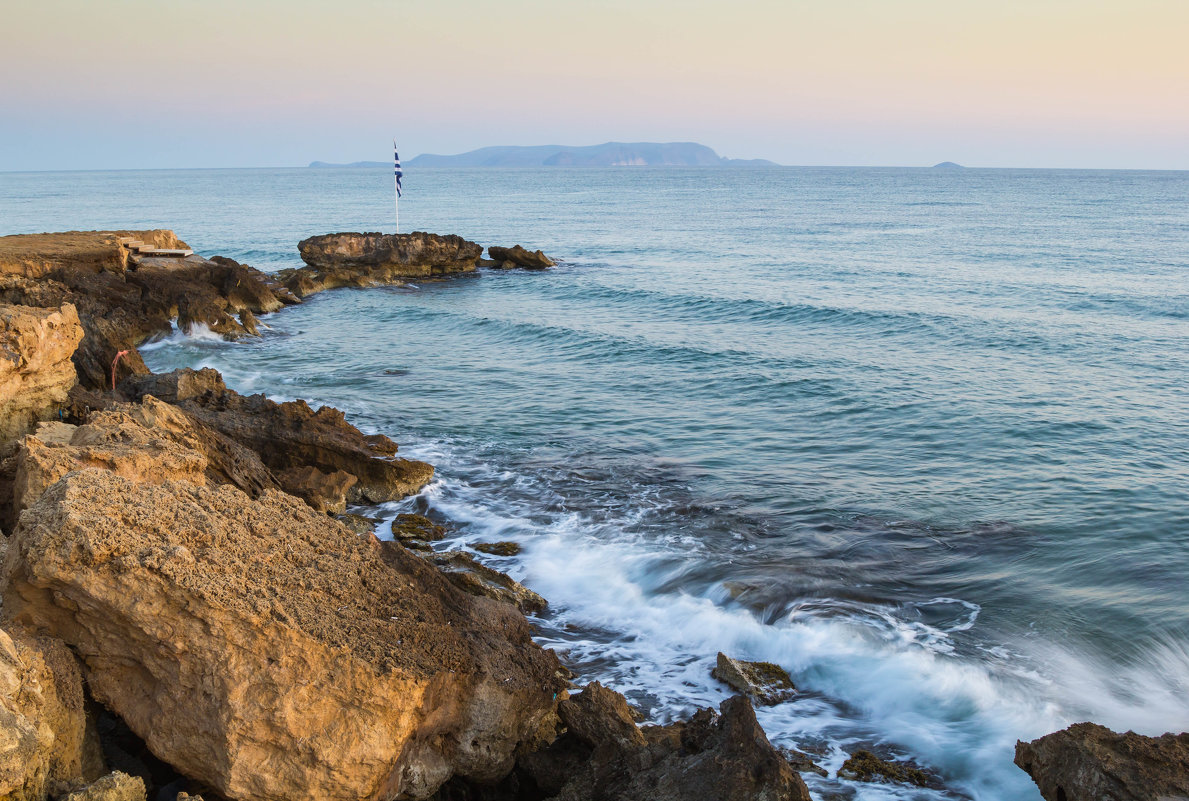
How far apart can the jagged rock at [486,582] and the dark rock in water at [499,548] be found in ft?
3.17

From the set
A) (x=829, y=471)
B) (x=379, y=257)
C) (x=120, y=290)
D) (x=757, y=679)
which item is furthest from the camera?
(x=379, y=257)

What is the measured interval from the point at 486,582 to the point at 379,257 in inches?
1252

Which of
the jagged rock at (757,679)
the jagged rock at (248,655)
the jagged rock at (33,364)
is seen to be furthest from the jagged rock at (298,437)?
the jagged rock at (248,655)

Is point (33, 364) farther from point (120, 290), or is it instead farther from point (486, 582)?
point (120, 290)

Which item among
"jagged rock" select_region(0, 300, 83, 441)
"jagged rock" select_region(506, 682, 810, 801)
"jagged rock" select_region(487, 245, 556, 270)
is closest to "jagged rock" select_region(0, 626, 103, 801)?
"jagged rock" select_region(506, 682, 810, 801)

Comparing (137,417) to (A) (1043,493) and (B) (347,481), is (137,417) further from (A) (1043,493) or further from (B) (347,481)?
(A) (1043,493)

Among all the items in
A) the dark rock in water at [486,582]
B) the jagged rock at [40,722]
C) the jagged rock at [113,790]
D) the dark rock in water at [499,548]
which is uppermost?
the jagged rock at [40,722]

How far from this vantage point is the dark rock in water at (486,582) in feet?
Answer: 29.9

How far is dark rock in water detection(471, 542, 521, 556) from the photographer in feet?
38.5

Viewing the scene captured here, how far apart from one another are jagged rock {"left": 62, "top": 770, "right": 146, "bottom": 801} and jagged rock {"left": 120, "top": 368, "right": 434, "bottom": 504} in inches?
318

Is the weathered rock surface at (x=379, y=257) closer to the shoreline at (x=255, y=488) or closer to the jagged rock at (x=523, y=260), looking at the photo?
the jagged rock at (x=523, y=260)

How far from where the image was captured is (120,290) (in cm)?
2400

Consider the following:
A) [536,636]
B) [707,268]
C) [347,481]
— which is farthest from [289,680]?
[707,268]

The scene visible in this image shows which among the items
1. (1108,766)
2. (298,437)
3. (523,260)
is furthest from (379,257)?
(1108,766)
